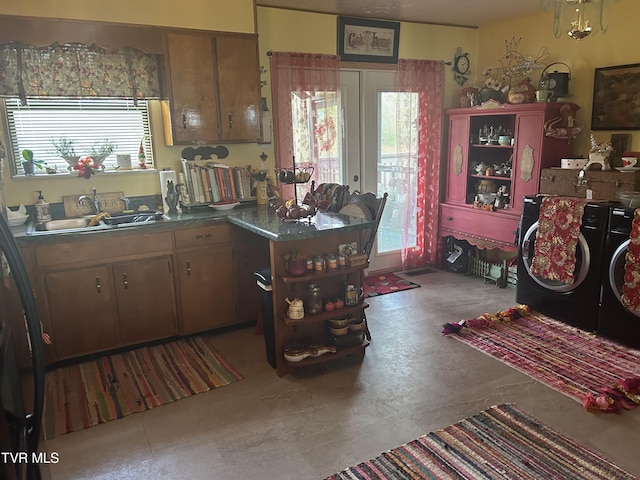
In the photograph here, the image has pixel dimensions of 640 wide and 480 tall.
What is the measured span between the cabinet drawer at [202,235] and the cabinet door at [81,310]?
0.51 metres

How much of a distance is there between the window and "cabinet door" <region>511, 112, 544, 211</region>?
3103mm

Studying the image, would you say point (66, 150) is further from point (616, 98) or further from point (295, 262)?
point (616, 98)

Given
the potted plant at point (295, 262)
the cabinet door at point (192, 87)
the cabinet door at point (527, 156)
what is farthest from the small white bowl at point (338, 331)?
the cabinet door at point (527, 156)

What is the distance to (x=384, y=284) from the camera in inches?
190

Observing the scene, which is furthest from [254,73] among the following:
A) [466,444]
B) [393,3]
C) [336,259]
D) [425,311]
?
[466,444]

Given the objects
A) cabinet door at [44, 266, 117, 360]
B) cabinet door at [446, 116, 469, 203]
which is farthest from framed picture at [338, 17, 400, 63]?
cabinet door at [44, 266, 117, 360]

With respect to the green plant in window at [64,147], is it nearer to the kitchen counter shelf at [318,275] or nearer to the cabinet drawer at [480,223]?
the kitchen counter shelf at [318,275]

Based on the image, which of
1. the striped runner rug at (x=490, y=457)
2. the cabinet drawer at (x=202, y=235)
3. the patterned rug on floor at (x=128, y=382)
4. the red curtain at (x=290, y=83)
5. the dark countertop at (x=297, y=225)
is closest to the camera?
the striped runner rug at (x=490, y=457)

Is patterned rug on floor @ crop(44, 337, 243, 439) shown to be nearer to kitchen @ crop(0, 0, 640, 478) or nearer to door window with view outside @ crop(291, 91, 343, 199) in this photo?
kitchen @ crop(0, 0, 640, 478)

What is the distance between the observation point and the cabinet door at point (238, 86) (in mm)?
3656

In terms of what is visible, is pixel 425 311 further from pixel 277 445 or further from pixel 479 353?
pixel 277 445

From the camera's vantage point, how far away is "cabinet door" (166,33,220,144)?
11.5ft

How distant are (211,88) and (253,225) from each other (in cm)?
119

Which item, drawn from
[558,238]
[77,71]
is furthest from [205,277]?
[558,238]
